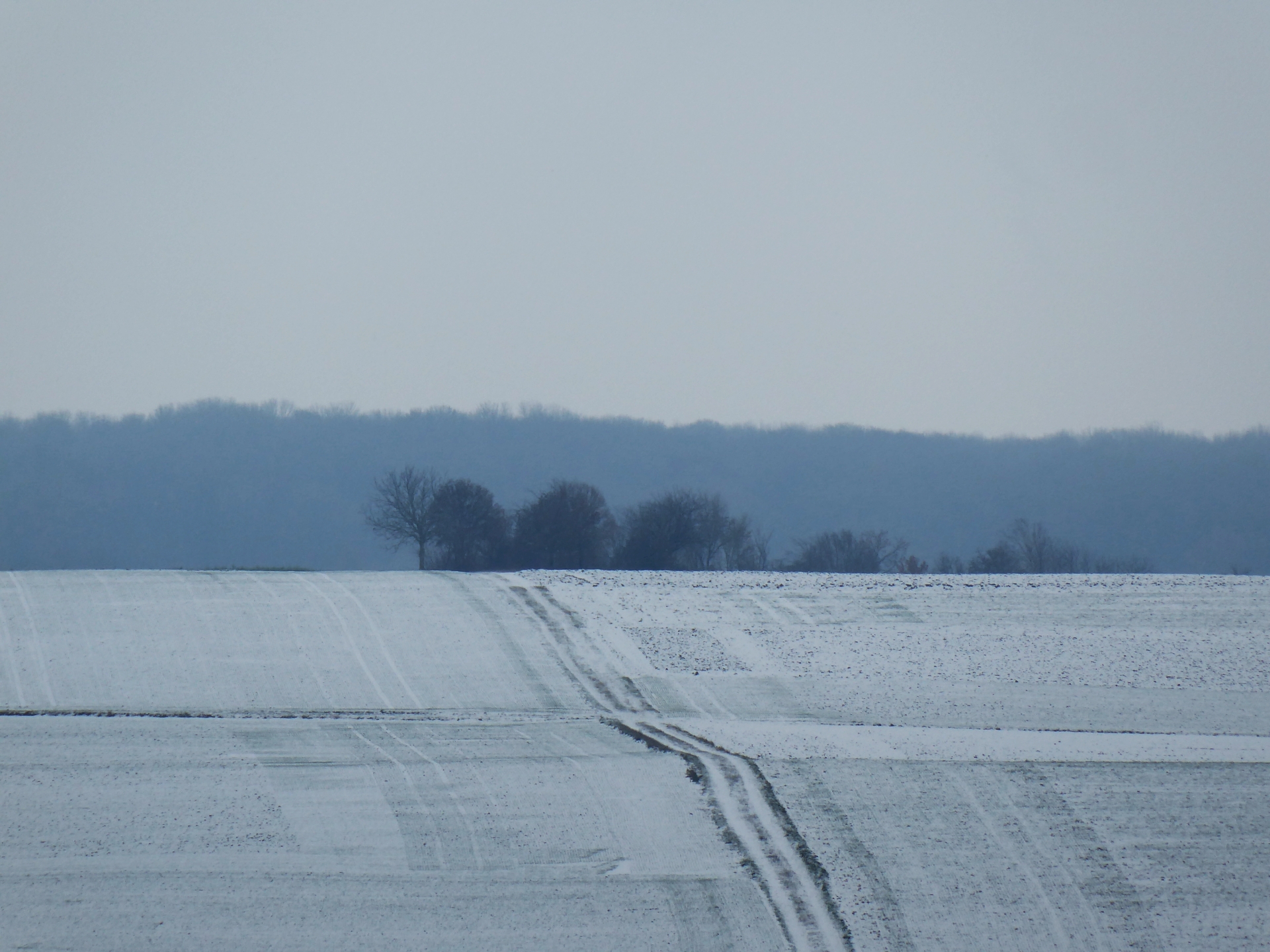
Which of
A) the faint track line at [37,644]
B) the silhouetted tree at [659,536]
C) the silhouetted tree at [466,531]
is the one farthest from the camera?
the silhouetted tree at [466,531]

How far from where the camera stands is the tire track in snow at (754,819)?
1157cm

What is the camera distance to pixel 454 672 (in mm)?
24125

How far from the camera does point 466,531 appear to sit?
68.8 metres

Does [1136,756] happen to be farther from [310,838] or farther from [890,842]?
[310,838]

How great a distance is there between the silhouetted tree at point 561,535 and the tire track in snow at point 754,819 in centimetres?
4438

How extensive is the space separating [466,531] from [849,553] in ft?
128

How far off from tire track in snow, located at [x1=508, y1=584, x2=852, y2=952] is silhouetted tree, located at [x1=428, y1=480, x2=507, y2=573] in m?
45.9

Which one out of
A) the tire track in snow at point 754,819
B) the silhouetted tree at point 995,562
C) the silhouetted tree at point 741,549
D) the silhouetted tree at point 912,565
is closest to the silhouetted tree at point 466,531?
the silhouetted tree at point 741,549

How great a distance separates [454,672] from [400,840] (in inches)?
414

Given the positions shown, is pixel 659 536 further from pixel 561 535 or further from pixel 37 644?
pixel 37 644

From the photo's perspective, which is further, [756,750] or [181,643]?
[181,643]

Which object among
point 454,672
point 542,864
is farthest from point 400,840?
point 454,672

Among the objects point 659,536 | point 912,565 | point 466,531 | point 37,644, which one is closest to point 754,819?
point 37,644

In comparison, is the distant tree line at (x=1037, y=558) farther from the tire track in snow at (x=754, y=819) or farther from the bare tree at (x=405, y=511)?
the tire track in snow at (x=754, y=819)
